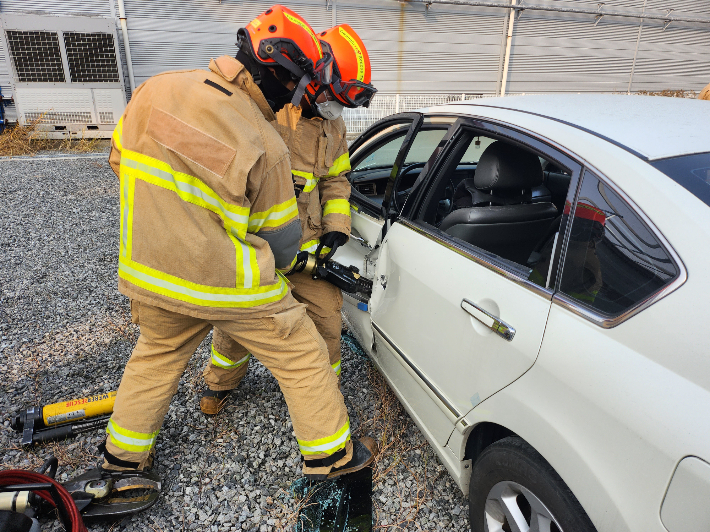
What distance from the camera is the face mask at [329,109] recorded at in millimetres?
1859

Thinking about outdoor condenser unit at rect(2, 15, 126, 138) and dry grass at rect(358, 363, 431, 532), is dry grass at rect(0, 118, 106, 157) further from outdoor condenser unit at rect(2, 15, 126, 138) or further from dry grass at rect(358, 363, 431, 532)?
dry grass at rect(358, 363, 431, 532)

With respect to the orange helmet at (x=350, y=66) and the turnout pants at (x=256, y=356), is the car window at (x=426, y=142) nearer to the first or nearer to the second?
the orange helmet at (x=350, y=66)

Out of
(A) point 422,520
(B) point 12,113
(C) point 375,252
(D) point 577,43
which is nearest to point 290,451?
(A) point 422,520

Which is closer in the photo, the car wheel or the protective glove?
the car wheel

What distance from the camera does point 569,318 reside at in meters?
1.20

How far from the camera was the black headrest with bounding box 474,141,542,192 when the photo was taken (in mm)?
2047

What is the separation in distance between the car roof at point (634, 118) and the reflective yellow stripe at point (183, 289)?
119 cm

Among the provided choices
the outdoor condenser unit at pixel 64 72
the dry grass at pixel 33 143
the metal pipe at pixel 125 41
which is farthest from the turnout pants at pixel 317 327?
the metal pipe at pixel 125 41

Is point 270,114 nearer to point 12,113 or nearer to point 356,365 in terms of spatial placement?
point 356,365

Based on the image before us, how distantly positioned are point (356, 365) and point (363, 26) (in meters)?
11.0

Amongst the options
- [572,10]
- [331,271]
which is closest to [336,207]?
[331,271]

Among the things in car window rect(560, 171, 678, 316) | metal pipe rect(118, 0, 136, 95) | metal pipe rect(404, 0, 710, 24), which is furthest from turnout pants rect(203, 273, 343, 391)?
metal pipe rect(404, 0, 710, 24)

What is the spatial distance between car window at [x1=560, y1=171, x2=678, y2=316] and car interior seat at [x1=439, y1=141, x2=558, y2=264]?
1.88 feet

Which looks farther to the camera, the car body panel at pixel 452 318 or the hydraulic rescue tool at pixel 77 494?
the hydraulic rescue tool at pixel 77 494
